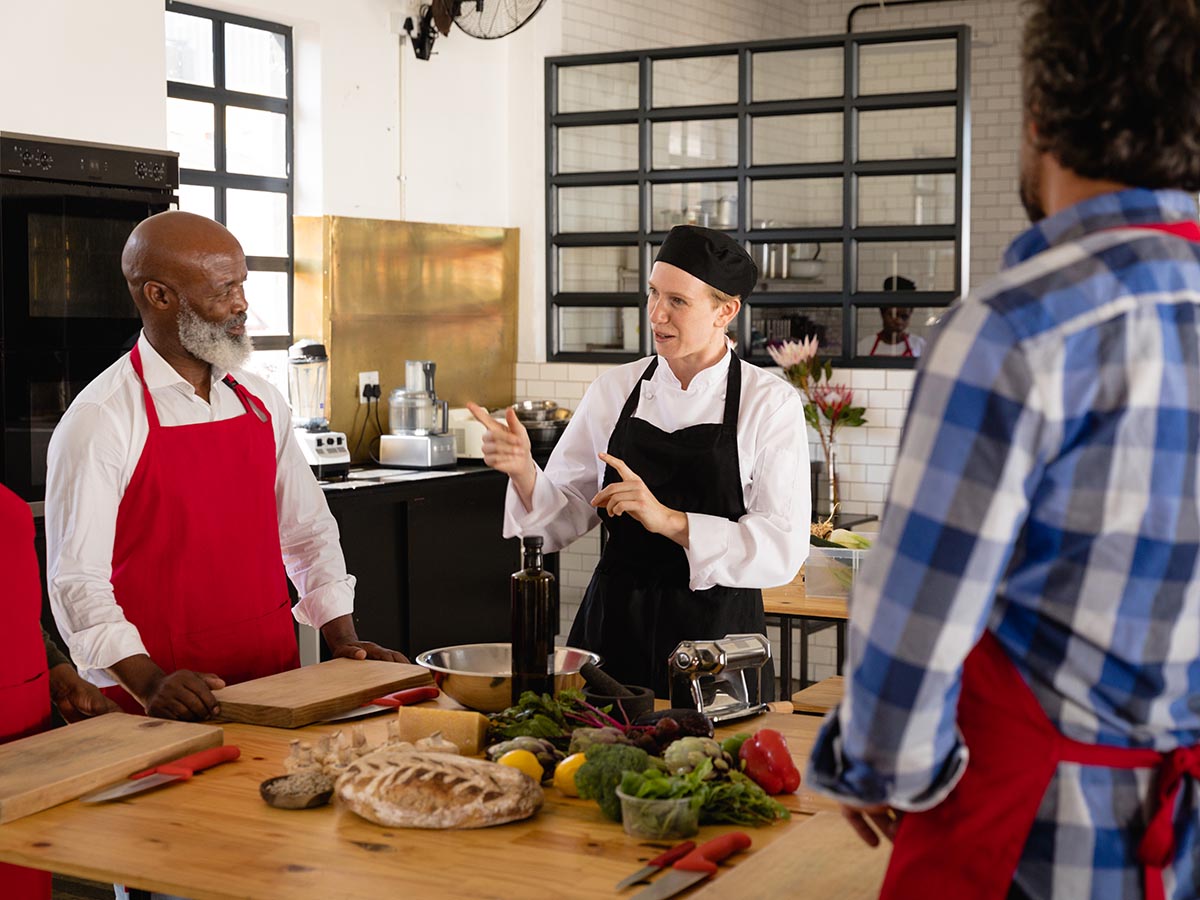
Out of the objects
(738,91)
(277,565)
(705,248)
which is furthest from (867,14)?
(277,565)

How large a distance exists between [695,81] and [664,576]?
449 centimetres

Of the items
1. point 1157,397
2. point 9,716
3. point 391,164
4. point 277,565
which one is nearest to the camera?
point 1157,397

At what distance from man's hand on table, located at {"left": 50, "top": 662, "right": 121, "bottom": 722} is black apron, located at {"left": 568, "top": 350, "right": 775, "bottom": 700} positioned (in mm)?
1202

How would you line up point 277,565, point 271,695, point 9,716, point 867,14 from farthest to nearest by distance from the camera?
1. point 867,14
2. point 277,565
3. point 271,695
4. point 9,716

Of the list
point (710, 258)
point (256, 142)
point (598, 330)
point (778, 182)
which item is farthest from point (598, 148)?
point (710, 258)

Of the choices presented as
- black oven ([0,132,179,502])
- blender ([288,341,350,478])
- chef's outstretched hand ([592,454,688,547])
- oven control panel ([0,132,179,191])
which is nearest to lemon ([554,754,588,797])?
chef's outstretched hand ([592,454,688,547])

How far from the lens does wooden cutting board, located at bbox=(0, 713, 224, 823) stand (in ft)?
7.01

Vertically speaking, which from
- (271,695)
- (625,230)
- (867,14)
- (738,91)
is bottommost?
(271,695)

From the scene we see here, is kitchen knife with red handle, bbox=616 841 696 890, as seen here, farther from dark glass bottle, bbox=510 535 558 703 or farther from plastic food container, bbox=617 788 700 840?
dark glass bottle, bbox=510 535 558 703

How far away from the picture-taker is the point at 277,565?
10.6 ft

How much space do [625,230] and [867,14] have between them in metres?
3.99

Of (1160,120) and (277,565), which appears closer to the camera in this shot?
(1160,120)

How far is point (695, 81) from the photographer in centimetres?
735

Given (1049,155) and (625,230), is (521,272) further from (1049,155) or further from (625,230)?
(1049,155)
